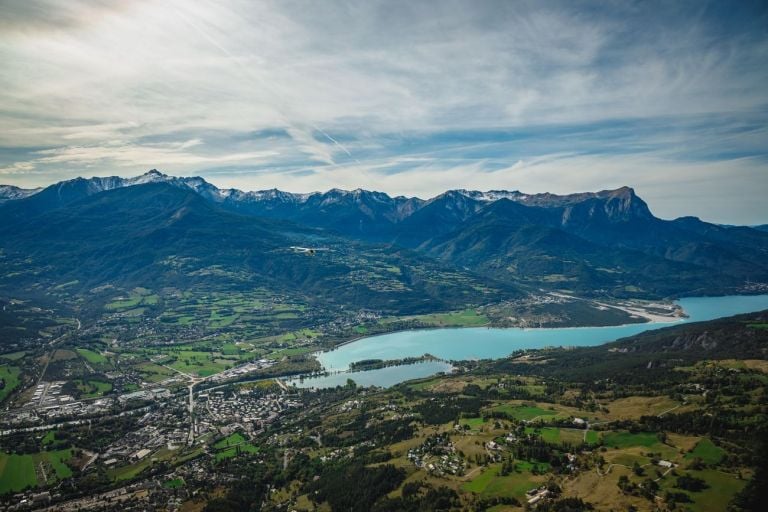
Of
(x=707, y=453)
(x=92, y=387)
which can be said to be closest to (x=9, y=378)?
Result: (x=92, y=387)

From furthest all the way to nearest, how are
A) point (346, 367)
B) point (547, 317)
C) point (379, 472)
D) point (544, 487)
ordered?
point (547, 317), point (346, 367), point (379, 472), point (544, 487)

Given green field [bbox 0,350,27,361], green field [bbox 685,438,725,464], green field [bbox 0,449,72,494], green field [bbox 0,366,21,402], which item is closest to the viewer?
green field [bbox 685,438,725,464]

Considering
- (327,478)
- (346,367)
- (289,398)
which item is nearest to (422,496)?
(327,478)

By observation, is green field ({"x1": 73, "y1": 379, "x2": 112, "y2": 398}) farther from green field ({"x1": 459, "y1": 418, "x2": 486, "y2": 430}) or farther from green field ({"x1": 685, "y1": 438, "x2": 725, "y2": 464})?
green field ({"x1": 685, "y1": 438, "x2": 725, "y2": 464})

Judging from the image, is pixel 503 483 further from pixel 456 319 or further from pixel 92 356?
pixel 456 319

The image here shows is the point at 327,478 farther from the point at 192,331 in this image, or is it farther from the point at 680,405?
the point at 192,331

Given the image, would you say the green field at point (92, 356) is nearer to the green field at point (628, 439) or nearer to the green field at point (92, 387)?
the green field at point (92, 387)

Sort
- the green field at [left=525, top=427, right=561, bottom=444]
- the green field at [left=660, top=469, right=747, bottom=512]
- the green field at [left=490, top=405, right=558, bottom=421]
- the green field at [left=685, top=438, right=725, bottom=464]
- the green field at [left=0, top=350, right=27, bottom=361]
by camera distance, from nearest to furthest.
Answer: the green field at [left=660, top=469, right=747, bottom=512] < the green field at [left=685, top=438, right=725, bottom=464] < the green field at [left=525, top=427, right=561, bottom=444] < the green field at [left=490, top=405, right=558, bottom=421] < the green field at [left=0, top=350, right=27, bottom=361]

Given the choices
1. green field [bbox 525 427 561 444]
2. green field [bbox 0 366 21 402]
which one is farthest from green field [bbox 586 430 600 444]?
green field [bbox 0 366 21 402]
